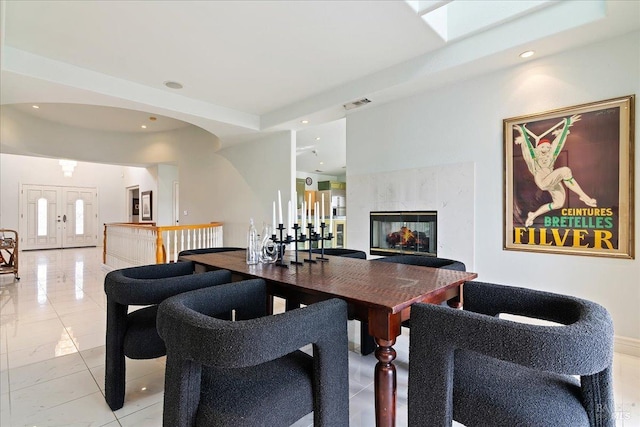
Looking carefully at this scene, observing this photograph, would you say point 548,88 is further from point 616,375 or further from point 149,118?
point 149,118

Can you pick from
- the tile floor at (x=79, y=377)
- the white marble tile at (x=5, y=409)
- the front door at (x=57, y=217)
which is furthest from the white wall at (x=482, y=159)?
the front door at (x=57, y=217)

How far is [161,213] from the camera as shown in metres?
7.91

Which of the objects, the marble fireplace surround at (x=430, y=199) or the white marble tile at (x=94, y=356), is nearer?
the white marble tile at (x=94, y=356)

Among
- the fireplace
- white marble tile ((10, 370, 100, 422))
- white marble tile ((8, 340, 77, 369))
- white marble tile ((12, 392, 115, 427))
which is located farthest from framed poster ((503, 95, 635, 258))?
white marble tile ((8, 340, 77, 369))

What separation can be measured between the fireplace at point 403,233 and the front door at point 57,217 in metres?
10.7

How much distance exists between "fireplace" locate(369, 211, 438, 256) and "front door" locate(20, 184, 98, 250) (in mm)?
10679

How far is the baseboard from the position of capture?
2264 mm

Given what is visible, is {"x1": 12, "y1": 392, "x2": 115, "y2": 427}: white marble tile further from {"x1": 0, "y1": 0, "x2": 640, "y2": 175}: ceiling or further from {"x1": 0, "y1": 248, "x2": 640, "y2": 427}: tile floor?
{"x1": 0, "y1": 0, "x2": 640, "y2": 175}: ceiling

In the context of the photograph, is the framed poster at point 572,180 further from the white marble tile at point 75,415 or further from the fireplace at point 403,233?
the white marble tile at point 75,415

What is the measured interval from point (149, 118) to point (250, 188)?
2.77m

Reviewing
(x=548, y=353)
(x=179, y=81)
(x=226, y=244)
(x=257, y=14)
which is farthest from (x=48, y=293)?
(x=548, y=353)

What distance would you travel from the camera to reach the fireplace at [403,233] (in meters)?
3.31

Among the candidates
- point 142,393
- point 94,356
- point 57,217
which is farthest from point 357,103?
point 57,217

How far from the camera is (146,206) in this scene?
29.8 ft
